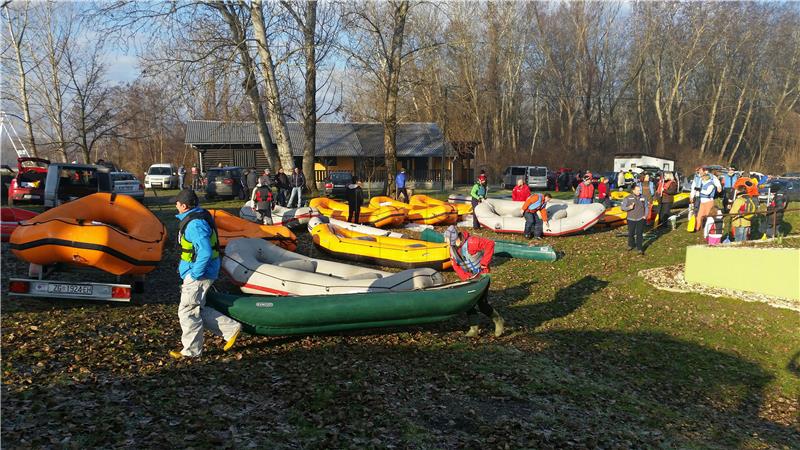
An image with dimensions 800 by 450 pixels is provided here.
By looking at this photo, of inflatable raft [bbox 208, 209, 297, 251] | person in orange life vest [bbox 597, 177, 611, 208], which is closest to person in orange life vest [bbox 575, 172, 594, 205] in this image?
person in orange life vest [bbox 597, 177, 611, 208]

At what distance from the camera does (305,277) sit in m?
8.30

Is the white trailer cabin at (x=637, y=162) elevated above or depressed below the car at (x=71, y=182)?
above

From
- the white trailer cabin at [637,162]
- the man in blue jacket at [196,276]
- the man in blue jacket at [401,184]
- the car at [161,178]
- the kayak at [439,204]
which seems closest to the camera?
the man in blue jacket at [196,276]

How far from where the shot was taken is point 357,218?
54.1ft

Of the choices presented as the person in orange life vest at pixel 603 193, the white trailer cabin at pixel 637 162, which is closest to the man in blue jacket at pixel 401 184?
the person in orange life vest at pixel 603 193

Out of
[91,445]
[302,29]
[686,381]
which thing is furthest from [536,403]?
[302,29]

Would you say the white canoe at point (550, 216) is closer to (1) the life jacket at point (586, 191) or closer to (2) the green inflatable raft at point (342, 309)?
(1) the life jacket at point (586, 191)

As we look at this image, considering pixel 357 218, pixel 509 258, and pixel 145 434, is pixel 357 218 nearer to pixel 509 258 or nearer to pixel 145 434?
pixel 509 258

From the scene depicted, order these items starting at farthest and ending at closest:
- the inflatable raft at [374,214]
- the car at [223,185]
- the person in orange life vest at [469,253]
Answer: the car at [223,185] → the inflatable raft at [374,214] → the person in orange life vest at [469,253]

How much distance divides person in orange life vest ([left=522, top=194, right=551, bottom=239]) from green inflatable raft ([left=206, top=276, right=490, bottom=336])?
8148 millimetres

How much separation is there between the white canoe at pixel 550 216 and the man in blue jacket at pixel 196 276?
428 inches

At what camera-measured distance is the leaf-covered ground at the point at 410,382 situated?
16.4ft

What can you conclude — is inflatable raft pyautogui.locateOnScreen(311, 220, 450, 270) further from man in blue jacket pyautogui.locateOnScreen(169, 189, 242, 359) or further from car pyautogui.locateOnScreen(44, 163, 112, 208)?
car pyautogui.locateOnScreen(44, 163, 112, 208)

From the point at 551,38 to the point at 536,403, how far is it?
167 ft
